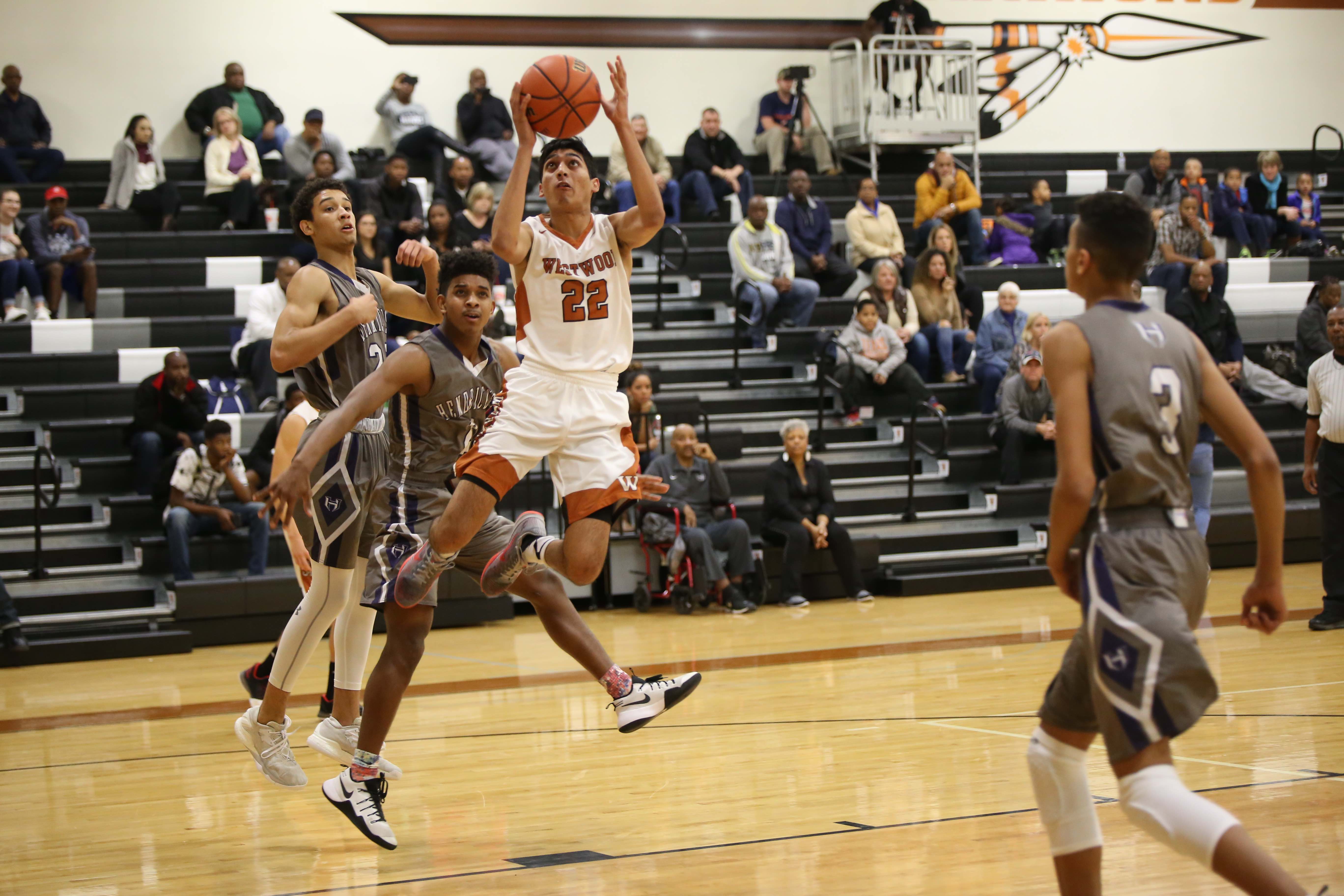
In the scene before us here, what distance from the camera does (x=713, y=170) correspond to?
47.0 feet

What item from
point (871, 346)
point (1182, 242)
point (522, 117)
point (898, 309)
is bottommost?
point (871, 346)

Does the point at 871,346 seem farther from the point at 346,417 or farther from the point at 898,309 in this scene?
the point at 346,417

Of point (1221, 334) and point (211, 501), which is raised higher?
point (1221, 334)

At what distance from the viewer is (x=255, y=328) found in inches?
431

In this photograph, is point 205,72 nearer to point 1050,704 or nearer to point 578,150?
point 578,150

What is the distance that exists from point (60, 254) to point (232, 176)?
6.67ft

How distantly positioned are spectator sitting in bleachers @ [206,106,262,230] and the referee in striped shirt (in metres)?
9.44

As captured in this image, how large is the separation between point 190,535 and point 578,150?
6.28 m

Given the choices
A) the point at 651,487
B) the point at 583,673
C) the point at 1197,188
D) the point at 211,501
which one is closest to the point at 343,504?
the point at 651,487

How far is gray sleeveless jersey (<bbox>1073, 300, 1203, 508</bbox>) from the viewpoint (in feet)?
8.54

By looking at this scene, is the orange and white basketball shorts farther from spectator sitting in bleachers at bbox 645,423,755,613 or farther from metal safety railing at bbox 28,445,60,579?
metal safety railing at bbox 28,445,60,579

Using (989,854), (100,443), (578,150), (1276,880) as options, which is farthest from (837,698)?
(100,443)

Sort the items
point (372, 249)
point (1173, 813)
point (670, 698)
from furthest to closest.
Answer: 1. point (372, 249)
2. point (670, 698)
3. point (1173, 813)

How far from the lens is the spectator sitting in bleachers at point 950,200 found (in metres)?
13.7
